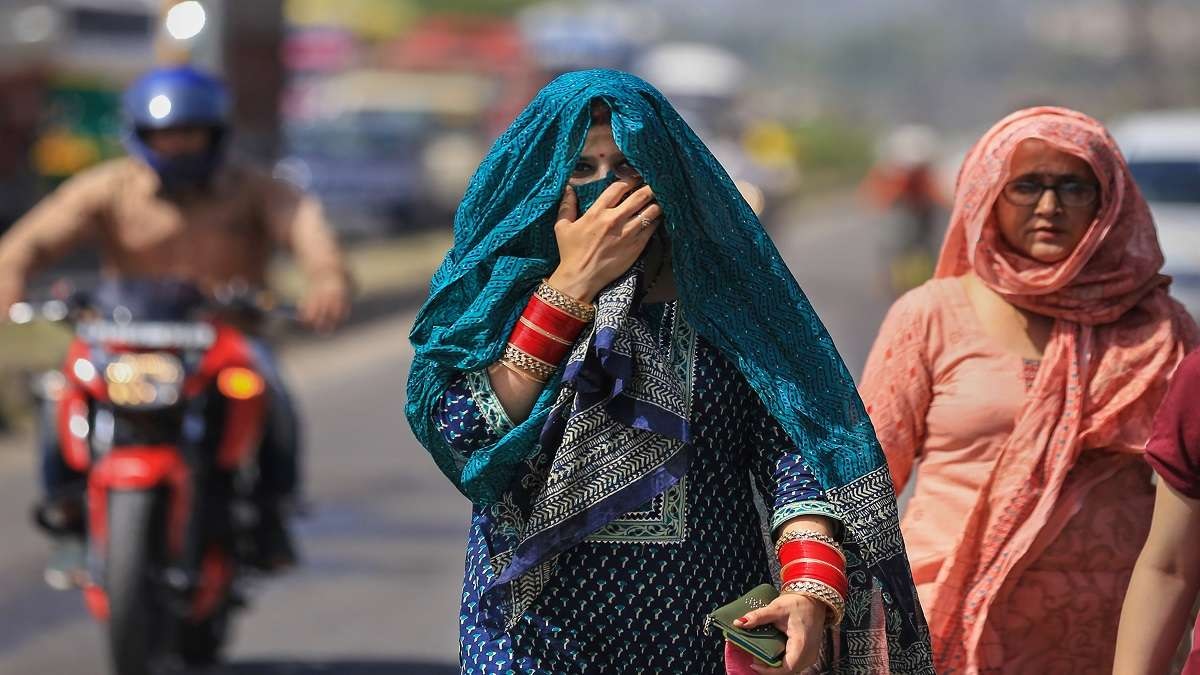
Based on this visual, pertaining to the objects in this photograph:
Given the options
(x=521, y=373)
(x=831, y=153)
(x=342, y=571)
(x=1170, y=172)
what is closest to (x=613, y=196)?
(x=521, y=373)

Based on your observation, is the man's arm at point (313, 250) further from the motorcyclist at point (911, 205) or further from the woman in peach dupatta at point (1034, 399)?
the motorcyclist at point (911, 205)

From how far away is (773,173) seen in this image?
41281 mm

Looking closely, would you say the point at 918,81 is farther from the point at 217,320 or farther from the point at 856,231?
the point at 217,320

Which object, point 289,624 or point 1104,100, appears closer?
point 289,624

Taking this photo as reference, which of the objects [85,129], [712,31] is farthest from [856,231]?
[712,31]

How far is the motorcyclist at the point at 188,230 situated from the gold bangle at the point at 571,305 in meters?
3.35

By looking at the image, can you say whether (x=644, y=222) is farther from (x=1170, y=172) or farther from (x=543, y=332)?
(x=1170, y=172)

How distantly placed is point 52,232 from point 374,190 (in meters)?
23.6

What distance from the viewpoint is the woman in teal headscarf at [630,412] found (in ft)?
9.51

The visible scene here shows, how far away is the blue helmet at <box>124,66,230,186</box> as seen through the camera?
246 inches

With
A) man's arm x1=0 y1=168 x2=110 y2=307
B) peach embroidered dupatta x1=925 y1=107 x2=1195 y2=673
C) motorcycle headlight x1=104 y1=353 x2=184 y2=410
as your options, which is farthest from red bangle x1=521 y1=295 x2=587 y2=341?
man's arm x1=0 y1=168 x2=110 y2=307

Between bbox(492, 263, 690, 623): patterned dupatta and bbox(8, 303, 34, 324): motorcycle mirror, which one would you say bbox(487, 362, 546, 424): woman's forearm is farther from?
bbox(8, 303, 34, 324): motorcycle mirror

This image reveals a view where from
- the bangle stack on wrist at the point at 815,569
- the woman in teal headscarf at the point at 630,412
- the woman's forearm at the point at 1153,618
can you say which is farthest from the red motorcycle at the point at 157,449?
the woman's forearm at the point at 1153,618

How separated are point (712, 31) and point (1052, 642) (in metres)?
143
